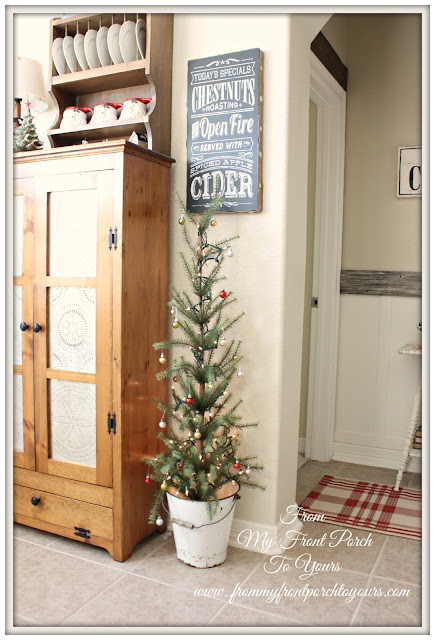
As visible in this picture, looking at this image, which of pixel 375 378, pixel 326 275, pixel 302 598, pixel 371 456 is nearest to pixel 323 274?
pixel 326 275

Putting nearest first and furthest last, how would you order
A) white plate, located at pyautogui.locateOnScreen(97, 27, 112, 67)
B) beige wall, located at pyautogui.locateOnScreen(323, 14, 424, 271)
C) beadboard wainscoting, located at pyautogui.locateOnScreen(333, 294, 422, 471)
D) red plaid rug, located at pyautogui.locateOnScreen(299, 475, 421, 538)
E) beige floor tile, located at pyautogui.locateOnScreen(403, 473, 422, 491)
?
white plate, located at pyautogui.locateOnScreen(97, 27, 112, 67)
red plaid rug, located at pyautogui.locateOnScreen(299, 475, 421, 538)
beige floor tile, located at pyautogui.locateOnScreen(403, 473, 422, 491)
beige wall, located at pyautogui.locateOnScreen(323, 14, 424, 271)
beadboard wainscoting, located at pyautogui.locateOnScreen(333, 294, 422, 471)

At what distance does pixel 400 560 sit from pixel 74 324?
5.63ft

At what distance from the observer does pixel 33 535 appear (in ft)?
8.25

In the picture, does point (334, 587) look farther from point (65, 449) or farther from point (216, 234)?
point (216, 234)

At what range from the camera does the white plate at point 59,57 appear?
2605mm

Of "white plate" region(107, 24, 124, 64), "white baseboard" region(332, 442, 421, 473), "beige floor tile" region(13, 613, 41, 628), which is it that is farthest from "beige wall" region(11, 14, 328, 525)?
"white baseboard" region(332, 442, 421, 473)

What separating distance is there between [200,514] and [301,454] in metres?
1.58

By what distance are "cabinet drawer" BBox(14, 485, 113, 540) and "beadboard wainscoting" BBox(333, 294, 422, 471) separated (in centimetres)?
176

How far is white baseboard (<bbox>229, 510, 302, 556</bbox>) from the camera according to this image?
7.90ft

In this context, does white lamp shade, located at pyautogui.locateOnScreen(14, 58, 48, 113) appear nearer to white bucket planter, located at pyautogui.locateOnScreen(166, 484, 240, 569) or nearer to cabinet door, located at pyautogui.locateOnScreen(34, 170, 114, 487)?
cabinet door, located at pyautogui.locateOnScreen(34, 170, 114, 487)

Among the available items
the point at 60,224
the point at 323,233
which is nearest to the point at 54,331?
the point at 60,224

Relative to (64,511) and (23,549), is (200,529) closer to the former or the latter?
(64,511)

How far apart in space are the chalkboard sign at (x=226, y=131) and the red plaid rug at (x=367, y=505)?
1.57m

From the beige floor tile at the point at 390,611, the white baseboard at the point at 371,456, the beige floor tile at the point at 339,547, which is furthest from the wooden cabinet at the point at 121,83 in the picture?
the white baseboard at the point at 371,456
